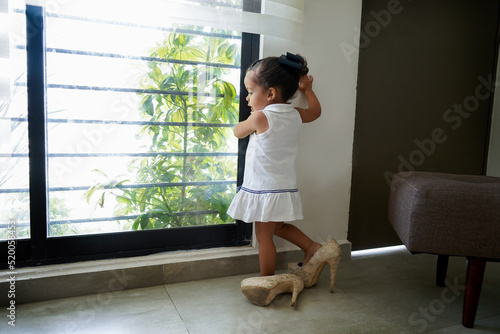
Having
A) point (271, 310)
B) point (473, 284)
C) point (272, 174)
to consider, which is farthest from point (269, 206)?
point (473, 284)

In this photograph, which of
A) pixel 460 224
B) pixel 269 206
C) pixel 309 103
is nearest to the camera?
pixel 460 224

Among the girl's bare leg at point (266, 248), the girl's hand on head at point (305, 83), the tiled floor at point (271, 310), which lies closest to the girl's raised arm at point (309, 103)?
the girl's hand on head at point (305, 83)

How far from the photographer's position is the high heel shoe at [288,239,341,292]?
1.64m

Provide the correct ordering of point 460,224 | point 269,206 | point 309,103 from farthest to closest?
point 309,103 < point 269,206 < point 460,224

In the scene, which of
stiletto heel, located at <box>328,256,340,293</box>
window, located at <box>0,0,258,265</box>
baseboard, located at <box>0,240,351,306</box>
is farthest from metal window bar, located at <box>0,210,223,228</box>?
stiletto heel, located at <box>328,256,340,293</box>

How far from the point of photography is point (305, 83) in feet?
5.75

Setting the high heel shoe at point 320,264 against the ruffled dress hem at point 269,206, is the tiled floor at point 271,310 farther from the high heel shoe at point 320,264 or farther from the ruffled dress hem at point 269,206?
the ruffled dress hem at point 269,206

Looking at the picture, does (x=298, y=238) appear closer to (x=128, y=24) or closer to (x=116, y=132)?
(x=116, y=132)

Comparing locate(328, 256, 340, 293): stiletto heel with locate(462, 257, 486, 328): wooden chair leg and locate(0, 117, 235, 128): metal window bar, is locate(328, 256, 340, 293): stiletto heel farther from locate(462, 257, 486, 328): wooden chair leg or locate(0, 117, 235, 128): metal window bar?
locate(0, 117, 235, 128): metal window bar

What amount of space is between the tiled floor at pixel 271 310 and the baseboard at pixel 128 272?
3 cm

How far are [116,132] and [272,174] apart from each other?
661 mm

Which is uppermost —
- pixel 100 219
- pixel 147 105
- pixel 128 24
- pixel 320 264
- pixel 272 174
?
pixel 128 24

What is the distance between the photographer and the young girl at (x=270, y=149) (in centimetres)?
158

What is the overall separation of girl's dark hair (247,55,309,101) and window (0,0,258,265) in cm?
23
